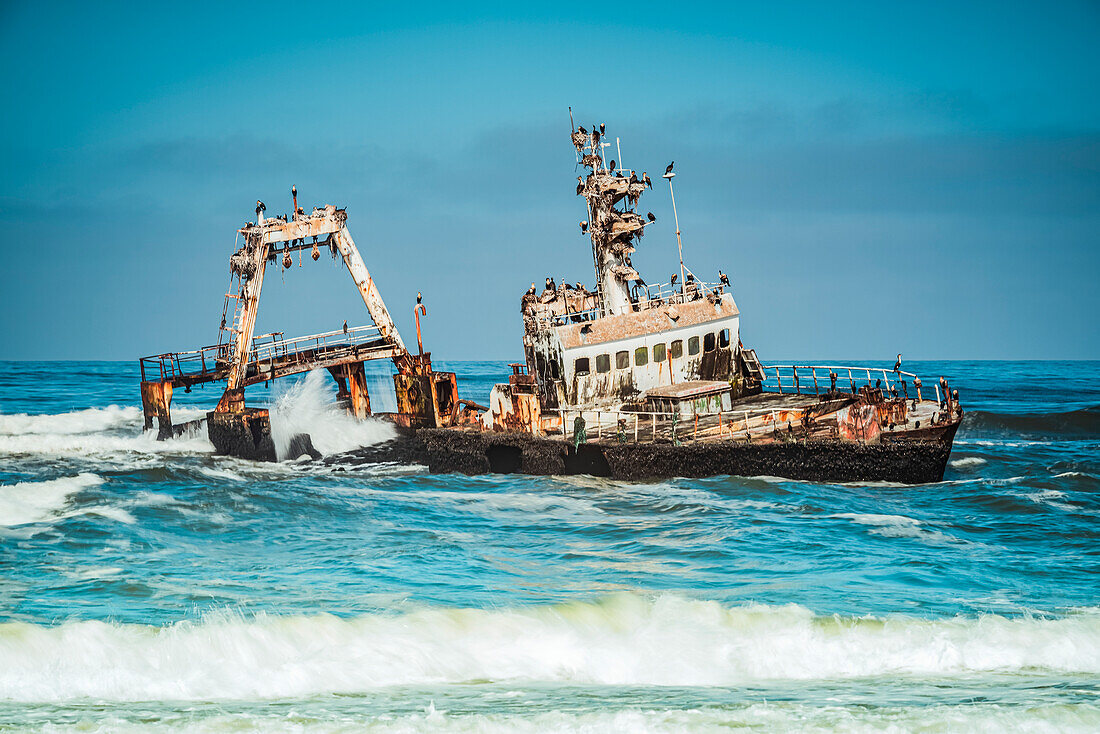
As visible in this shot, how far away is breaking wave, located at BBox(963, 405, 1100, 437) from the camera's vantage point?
128ft

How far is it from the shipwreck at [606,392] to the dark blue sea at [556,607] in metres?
0.90

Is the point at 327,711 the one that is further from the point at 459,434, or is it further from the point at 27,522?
the point at 459,434

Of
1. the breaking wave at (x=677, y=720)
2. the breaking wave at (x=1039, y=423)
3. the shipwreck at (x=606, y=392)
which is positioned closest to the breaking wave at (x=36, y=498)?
the shipwreck at (x=606, y=392)

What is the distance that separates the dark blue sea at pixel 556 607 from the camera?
10008 mm

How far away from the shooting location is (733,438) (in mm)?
22938

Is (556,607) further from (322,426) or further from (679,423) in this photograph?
(322,426)

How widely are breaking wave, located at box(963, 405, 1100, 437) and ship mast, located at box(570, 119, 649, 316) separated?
20447 millimetres

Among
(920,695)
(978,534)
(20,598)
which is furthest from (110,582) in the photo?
(978,534)

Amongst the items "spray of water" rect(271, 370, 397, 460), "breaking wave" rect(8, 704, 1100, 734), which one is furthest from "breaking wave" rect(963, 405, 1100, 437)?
"breaking wave" rect(8, 704, 1100, 734)

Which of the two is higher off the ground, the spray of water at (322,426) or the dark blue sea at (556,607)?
the spray of water at (322,426)

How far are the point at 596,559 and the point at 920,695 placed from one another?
6945mm

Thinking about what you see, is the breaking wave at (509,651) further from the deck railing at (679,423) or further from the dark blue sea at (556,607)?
the deck railing at (679,423)

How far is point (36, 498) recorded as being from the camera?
21.7 meters

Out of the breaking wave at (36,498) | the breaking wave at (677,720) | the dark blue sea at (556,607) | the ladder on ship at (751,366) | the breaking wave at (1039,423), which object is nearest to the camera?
the breaking wave at (677,720)
